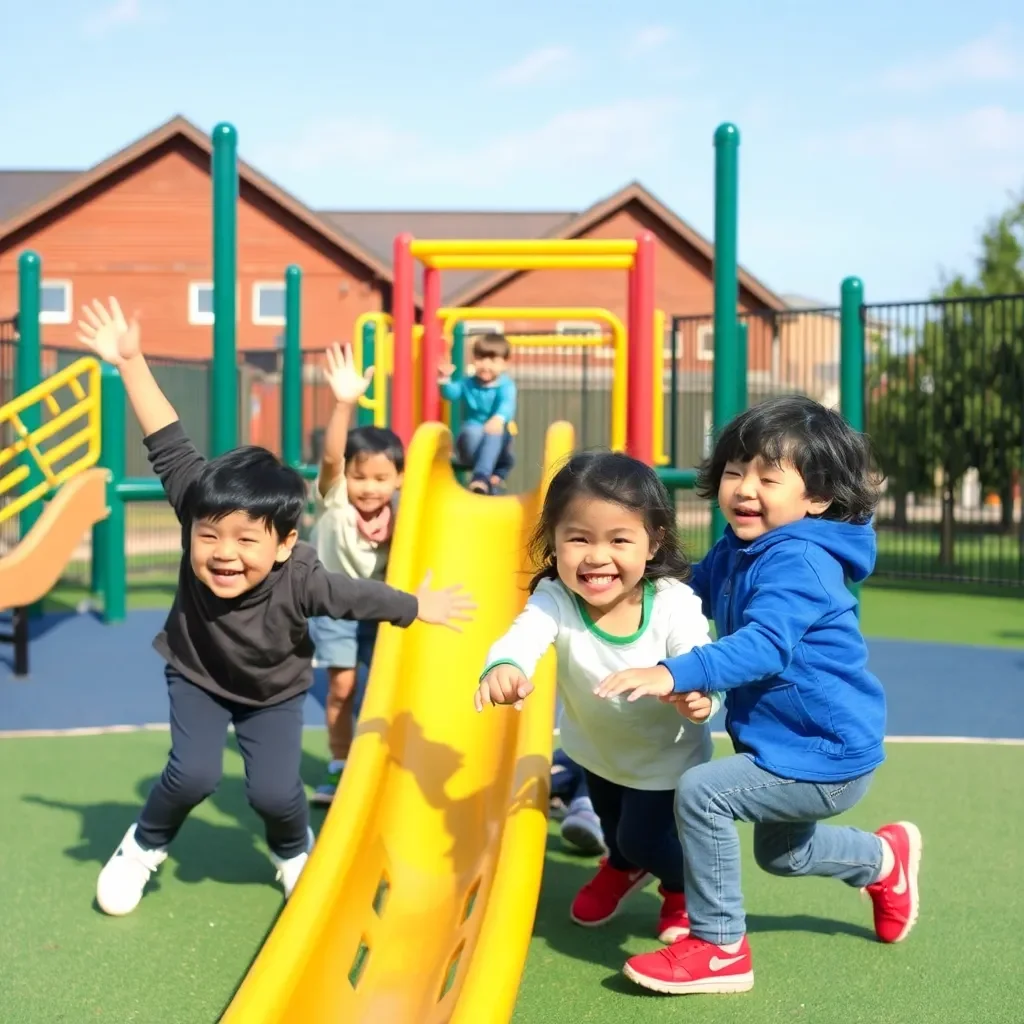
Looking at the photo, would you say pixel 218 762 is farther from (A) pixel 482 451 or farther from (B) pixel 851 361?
(A) pixel 482 451

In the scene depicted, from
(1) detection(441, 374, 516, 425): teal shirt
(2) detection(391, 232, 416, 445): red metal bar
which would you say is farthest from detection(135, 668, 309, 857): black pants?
(1) detection(441, 374, 516, 425): teal shirt

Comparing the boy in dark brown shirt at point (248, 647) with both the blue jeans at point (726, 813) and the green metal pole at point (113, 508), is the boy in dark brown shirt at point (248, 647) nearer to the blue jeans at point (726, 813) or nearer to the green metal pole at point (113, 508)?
the blue jeans at point (726, 813)

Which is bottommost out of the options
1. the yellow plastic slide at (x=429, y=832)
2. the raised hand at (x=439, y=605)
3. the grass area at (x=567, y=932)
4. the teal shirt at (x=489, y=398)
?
the grass area at (x=567, y=932)

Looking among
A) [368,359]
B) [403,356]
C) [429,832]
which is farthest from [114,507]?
[429,832]

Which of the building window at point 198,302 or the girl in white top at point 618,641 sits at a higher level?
the building window at point 198,302

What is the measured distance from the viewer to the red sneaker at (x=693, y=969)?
323cm

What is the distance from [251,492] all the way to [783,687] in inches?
58.1

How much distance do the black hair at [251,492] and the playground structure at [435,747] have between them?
2.39ft

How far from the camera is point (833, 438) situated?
330cm

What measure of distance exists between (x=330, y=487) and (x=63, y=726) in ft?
7.01

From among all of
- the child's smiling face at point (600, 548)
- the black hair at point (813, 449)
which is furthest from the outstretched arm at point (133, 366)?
the black hair at point (813, 449)

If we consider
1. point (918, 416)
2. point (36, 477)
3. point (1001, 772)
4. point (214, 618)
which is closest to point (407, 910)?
point (214, 618)

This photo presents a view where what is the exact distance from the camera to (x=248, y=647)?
3.85 meters

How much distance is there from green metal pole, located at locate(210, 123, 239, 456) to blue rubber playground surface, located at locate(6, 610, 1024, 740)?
1.50 meters
